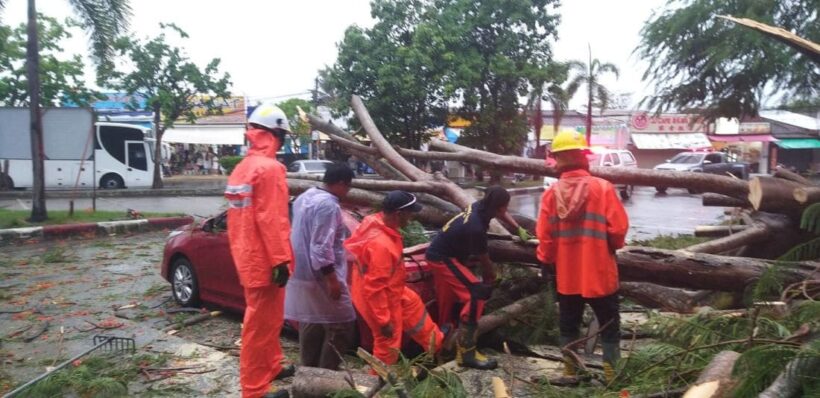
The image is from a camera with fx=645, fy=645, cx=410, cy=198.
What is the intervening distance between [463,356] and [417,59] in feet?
55.8

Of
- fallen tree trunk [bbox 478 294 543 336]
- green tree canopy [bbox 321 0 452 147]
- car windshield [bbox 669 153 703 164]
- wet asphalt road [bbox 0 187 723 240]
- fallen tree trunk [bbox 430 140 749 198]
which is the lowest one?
wet asphalt road [bbox 0 187 723 240]

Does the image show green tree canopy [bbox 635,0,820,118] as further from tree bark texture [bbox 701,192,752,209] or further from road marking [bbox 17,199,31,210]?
road marking [bbox 17,199,31,210]

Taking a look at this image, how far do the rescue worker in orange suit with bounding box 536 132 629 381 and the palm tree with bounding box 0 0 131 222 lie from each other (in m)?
11.7

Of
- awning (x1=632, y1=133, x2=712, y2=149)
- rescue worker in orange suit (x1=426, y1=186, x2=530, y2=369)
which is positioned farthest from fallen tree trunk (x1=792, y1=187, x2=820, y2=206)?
awning (x1=632, y1=133, x2=712, y2=149)

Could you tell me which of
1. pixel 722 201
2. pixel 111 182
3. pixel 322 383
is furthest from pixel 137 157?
pixel 322 383

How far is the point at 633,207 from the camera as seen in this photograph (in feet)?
62.7

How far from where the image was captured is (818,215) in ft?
12.9

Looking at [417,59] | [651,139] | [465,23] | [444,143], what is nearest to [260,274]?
[444,143]

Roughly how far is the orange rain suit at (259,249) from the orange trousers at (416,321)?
2.67 ft

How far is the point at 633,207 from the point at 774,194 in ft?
48.5

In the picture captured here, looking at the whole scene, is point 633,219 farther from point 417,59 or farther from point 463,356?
point 463,356

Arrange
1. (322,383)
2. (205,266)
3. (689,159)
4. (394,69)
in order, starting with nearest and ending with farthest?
(322,383)
(205,266)
(394,69)
(689,159)

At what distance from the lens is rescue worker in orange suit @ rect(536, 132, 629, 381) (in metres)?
3.81

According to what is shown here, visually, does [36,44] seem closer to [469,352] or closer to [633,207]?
[469,352]
